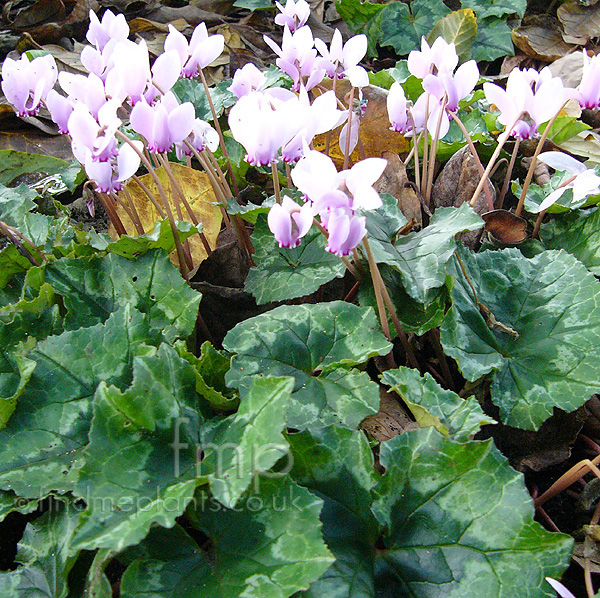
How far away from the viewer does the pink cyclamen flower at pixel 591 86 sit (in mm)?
1567

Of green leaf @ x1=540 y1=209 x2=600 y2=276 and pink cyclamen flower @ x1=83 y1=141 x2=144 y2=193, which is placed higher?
pink cyclamen flower @ x1=83 y1=141 x2=144 y2=193

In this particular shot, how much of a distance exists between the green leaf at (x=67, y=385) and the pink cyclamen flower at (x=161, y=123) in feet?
1.37

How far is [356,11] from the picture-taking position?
378 cm

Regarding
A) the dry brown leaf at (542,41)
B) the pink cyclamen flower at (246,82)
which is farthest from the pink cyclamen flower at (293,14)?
Result: the dry brown leaf at (542,41)

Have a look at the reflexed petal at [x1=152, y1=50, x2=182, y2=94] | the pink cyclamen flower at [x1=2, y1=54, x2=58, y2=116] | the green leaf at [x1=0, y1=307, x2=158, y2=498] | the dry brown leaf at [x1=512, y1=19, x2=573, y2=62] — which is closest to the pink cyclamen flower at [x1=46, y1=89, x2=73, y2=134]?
the pink cyclamen flower at [x1=2, y1=54, x2=58, y2=116]

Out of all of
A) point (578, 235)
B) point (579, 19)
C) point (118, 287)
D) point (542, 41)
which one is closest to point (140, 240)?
point (118, 287)

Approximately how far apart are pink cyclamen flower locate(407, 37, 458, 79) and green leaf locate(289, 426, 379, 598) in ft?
3.62

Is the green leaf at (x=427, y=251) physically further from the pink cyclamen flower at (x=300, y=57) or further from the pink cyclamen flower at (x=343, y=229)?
the pink cyclamen flower at (x=300, y=57)

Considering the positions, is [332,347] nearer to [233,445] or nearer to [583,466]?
[233,445]

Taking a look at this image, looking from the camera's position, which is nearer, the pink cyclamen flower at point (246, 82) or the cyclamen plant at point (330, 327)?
the cyclamen plant at point (330, 327)

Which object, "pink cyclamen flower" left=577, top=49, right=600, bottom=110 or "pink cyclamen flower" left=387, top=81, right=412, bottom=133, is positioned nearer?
"pink cyclamen flower" left=577, top=49, right=600, bottom=110

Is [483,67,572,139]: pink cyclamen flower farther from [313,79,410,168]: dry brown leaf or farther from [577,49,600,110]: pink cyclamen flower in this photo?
[313,79,410,168]: dry brown leaf

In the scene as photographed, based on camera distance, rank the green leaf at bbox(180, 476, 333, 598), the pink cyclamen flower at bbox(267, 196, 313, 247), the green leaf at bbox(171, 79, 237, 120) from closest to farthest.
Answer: the green leaf at bbox(180, 476, 333, 598), the pink cyclamen flower at bbox(267, 196, 313, 247), the green leaf at bbox(171, 79, 237, 120)

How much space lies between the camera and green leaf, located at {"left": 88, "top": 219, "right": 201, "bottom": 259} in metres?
1.55
